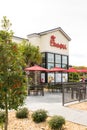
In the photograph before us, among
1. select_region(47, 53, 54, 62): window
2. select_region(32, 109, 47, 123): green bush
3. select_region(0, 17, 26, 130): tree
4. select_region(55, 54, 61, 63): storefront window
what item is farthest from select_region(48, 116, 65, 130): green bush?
select_region(55, 54, 61, 63): storefront window

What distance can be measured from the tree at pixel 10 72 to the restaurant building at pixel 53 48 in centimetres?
1912

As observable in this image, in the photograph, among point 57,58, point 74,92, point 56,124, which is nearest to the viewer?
point 56,124

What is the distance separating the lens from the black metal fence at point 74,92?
12352 millimetres

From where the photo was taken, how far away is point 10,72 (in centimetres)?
631

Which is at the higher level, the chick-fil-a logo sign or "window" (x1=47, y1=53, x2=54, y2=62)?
the chick-fil-a logo sign

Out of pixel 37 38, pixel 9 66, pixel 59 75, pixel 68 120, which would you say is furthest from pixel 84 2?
pixel 59 75

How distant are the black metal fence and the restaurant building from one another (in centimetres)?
1221

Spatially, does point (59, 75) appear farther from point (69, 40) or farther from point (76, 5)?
point (76, 5)

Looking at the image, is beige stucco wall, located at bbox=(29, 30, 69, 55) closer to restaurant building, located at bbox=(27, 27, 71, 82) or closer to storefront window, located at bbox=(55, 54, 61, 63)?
restaurant building, located at bbox=(27, 27, 71, 82)

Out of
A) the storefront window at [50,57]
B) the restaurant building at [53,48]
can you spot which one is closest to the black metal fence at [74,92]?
the restaurant building at [53,48]

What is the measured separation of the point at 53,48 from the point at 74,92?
14.5m

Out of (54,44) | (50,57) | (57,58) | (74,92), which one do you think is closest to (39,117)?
(74,92)

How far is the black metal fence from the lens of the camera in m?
12.4

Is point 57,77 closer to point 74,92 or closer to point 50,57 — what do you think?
point 50,57
